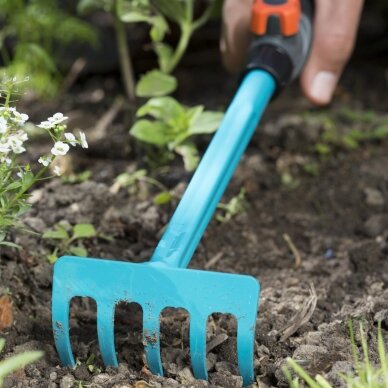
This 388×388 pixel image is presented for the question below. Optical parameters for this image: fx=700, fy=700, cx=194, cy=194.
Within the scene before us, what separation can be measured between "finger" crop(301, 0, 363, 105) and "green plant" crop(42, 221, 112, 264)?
793 millimetres

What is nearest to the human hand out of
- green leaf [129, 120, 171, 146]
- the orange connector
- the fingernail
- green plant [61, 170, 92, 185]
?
the fingernail

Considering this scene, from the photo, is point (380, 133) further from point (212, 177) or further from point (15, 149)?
point (15, 149)

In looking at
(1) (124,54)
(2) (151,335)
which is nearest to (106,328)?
(2) (151,335)

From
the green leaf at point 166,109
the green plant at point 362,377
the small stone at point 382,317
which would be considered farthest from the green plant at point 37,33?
the green plant at point 362,377

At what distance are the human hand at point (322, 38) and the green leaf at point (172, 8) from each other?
0.13 m

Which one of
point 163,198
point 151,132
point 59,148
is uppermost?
point 59,148

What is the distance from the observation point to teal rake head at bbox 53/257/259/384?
1.19 meters

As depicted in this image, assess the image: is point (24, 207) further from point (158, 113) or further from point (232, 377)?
point (158, 113)

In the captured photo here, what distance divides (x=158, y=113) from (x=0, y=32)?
107 centimetres

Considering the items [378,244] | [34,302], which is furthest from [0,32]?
[378,244]

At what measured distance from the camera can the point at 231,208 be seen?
1893 mm

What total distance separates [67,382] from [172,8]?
1.20 metres

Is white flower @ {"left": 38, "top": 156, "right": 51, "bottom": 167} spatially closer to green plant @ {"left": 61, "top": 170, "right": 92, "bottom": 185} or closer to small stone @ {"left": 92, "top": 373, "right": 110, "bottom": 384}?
small stone @ {"left": 92, "top": 373, "right": 110, "bottom": 384}

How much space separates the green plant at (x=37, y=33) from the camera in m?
2.45
